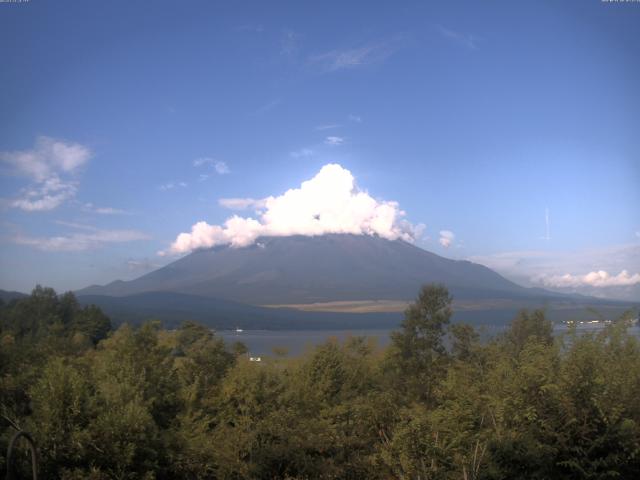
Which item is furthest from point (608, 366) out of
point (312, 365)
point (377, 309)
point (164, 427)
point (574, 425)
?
point (377, 309)

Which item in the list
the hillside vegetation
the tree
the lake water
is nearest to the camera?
the hillside vegetation

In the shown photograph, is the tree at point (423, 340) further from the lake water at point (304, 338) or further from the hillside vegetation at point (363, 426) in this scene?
the hillside vegetation at point (363, 426)

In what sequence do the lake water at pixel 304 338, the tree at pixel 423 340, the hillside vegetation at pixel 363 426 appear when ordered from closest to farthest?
the hillside vegetation at pixel 363 426, the lake water at pixel 304 338, the tree at pixel 423 340

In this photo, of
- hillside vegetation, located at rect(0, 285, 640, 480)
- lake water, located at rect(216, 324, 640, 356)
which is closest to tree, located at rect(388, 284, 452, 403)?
lake water, located at rect(216, 324, 640, 356)

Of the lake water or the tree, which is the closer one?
the lake water

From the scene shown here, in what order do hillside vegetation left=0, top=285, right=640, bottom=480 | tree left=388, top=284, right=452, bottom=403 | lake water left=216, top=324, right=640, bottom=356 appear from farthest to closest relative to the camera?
tree left=388, top=284, right=452, bottom=403 < lake water left=216, top=324, right=640, bottom=356 < hillside vegetation left=0, top=285, right=640, bottom=480

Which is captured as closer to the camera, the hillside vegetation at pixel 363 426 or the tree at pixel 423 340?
the hillside vegetation at pixel 363 426

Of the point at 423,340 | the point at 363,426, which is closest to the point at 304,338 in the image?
the point at 423,340

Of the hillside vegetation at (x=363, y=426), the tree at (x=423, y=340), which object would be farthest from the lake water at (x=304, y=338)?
the hillside vegetation at (x=363, y=426)

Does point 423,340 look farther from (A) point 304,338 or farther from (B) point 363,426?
(A) point 304,338

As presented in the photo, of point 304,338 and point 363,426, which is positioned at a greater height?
point 363,426

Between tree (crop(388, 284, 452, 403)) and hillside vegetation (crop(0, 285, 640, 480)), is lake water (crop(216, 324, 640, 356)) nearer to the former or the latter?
tree (crop(388, 284, 452, 403))

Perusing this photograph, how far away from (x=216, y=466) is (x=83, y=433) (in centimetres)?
307

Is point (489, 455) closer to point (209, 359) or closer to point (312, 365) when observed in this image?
point (312, 365)
